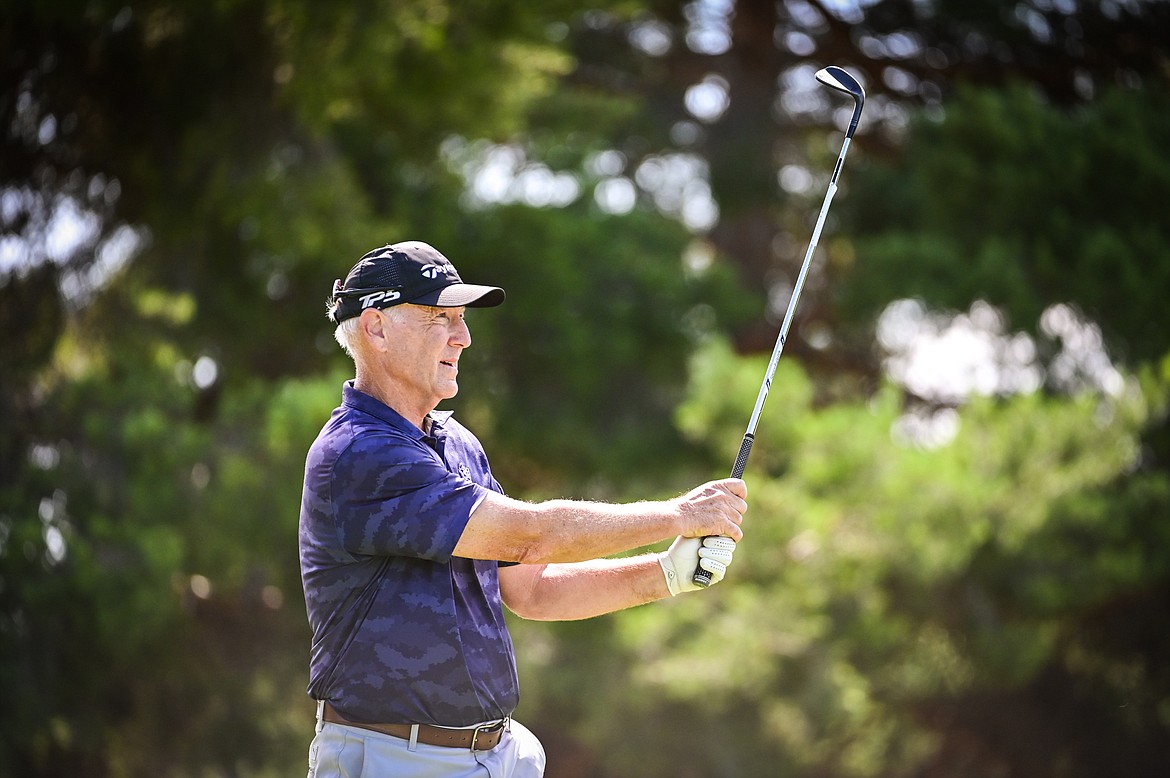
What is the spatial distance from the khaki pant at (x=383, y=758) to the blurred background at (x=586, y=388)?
16.5ft

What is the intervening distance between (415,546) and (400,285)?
0.59m

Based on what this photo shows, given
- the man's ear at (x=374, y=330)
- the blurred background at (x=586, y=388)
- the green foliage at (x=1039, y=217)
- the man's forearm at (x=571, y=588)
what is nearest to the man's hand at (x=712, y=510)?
the man's forearm at (x=571, y=588)

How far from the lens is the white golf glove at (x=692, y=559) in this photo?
9.27 ft

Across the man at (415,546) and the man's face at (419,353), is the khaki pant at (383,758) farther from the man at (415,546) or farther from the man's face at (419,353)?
the man's face at (419,353)

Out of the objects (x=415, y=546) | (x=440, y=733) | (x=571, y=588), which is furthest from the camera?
(x=571, y=588)

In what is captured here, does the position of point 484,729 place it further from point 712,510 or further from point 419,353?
point 419,353

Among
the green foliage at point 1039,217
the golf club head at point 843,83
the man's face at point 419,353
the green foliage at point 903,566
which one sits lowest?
the green foliage at point 903,566

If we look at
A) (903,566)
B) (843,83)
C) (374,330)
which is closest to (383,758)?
(374,330)

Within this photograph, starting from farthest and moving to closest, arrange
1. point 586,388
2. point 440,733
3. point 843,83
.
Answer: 1. point 586,388
2. point 843,83
3. point 440,733

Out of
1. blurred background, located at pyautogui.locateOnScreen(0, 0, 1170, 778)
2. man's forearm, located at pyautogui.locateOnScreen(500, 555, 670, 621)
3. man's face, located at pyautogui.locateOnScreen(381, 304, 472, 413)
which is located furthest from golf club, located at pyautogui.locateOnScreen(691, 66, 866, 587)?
blurred background, located at pyautogui.locateOnScreen(0, 0, 1170, 778)

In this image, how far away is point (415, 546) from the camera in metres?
2.61

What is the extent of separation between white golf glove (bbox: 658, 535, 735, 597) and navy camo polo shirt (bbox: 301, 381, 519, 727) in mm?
423

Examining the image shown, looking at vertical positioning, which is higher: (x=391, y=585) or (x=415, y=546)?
(x=415, y=546)

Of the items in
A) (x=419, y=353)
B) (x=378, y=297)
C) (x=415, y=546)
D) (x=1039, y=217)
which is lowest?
(x=1039, y=217)
